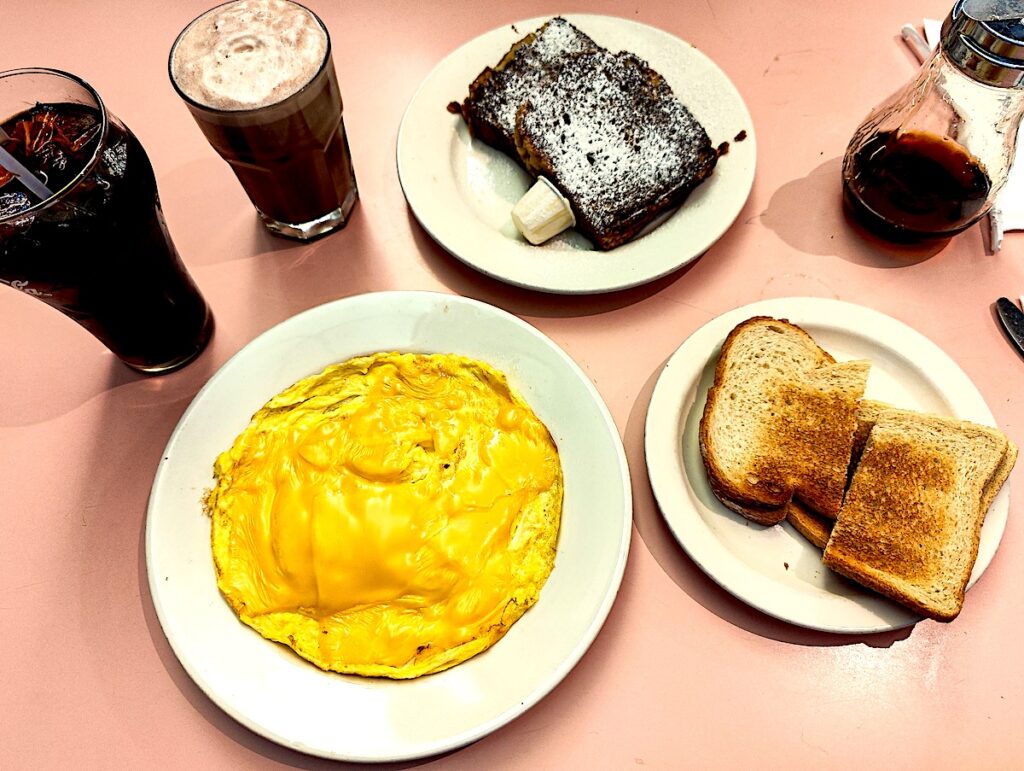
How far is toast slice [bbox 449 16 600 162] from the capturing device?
1477mm

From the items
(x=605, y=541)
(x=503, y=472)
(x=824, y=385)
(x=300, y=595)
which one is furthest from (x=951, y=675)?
(x=300, y=595)

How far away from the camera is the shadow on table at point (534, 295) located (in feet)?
4.72

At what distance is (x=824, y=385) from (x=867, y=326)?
0.59 ft

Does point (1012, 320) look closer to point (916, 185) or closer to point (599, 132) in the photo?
point (916, 185)

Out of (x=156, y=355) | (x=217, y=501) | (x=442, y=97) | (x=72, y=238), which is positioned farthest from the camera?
(x=442, y=97)

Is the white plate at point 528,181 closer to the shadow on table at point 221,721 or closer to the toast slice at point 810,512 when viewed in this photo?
the toast slice at point 810,512

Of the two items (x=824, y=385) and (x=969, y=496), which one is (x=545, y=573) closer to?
(x=824, y=385)

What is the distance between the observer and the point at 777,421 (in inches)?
48.7

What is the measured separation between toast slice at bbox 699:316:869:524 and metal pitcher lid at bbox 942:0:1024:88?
0.51 metres

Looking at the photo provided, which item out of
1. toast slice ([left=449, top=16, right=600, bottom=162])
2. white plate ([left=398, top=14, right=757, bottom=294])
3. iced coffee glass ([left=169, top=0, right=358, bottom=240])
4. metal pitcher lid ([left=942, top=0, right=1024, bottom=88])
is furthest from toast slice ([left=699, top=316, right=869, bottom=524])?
iced coffee glass ([left=169, top=0, right=358, bottom=240])

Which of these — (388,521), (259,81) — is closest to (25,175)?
(259,81)

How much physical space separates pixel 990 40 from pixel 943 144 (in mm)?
256

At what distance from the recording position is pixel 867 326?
1325 millimetres

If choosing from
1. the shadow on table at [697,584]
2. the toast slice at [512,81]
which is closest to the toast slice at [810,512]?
the shadow on table at [697,584]
